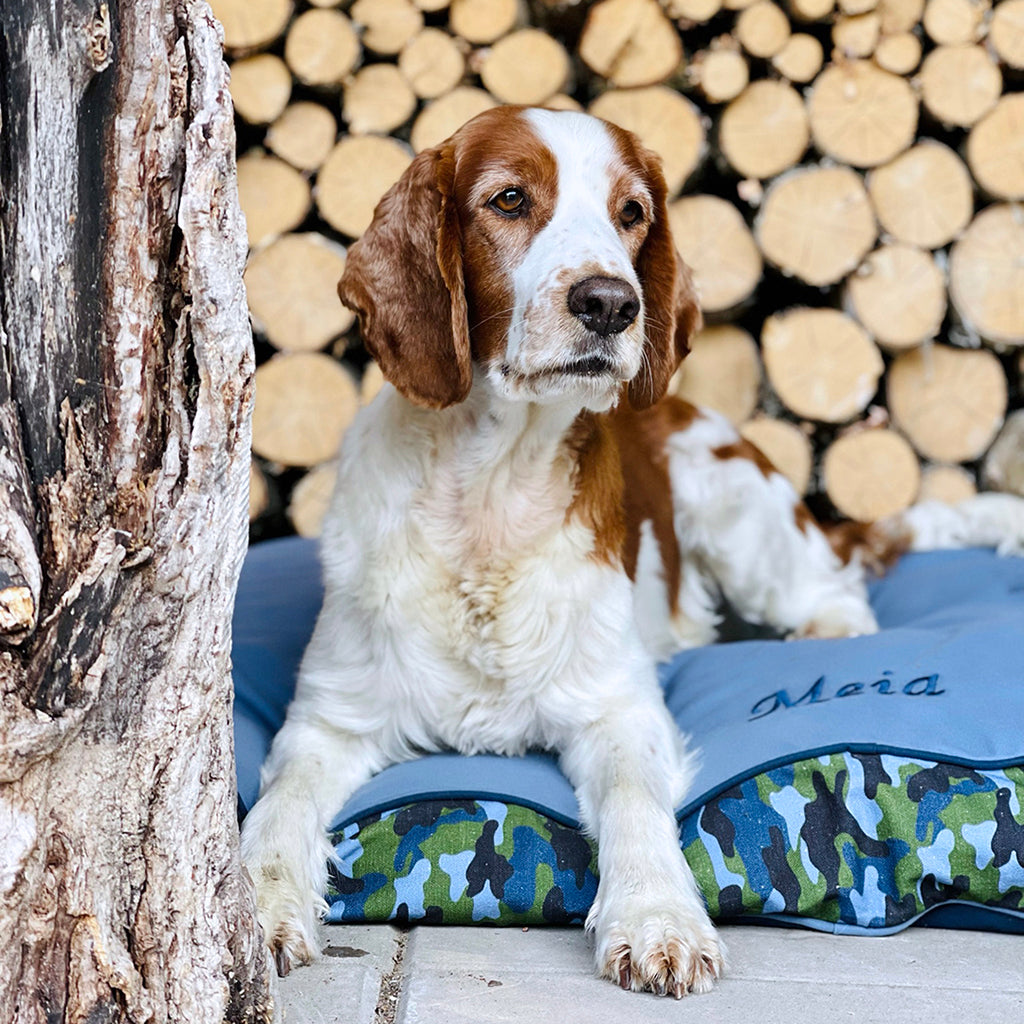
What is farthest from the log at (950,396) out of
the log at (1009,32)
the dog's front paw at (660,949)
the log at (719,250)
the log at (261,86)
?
the dog's front paw at (660,949)

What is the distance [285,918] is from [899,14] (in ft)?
10.2

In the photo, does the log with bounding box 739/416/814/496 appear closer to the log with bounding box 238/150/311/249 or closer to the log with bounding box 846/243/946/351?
the log with bounding box 846/243/946/351

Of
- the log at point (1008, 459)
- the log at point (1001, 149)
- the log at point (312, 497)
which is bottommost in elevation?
the log at point (312, 497)

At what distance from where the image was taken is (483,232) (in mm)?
2018

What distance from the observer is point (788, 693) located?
2.28 meters


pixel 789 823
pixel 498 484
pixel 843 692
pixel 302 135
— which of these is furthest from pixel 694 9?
pixel 789 823

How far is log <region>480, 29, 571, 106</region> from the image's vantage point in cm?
354

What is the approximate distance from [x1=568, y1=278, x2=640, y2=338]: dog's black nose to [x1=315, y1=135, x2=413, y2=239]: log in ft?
6.02

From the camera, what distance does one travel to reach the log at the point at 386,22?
3.53m

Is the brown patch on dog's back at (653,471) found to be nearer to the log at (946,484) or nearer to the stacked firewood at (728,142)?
the stacked firewood at (728,142)

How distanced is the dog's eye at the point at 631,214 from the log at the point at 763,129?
154 cm

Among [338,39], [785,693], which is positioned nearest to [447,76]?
[338,39]

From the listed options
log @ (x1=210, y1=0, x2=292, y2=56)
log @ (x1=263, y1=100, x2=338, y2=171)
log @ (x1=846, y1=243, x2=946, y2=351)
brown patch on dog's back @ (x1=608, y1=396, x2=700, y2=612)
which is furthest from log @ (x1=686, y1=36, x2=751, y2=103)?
log @ (x1=210, y1=0, x2=292, y2=56)

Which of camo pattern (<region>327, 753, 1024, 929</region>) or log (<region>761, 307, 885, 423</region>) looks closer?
camo pattern (<region>327, 753, 1024, 929</region>)
